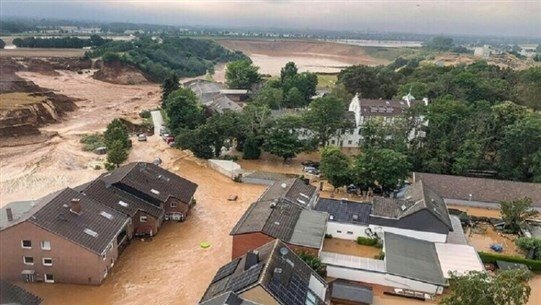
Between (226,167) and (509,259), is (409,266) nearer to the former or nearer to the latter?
(509,259)

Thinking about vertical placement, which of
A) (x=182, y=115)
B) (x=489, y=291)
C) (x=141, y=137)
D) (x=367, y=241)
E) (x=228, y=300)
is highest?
(x=489, y=291)

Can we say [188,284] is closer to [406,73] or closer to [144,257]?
[144,257]

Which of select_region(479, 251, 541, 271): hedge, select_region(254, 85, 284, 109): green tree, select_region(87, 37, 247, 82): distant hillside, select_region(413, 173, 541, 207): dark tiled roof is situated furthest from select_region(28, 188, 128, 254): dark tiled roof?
select_region(87, 37, 247, 82): distant hillside

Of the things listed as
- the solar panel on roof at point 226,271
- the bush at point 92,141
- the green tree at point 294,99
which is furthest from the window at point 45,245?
the green tree at point 294,99

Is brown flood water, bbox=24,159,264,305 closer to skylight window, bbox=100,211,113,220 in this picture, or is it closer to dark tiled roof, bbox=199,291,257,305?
skylight window, bbox=100,211,113,220

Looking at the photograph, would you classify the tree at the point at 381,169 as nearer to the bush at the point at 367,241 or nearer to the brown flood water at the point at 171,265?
the bush at the point at 367,241

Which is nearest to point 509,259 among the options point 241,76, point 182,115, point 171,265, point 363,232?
point 363,232
